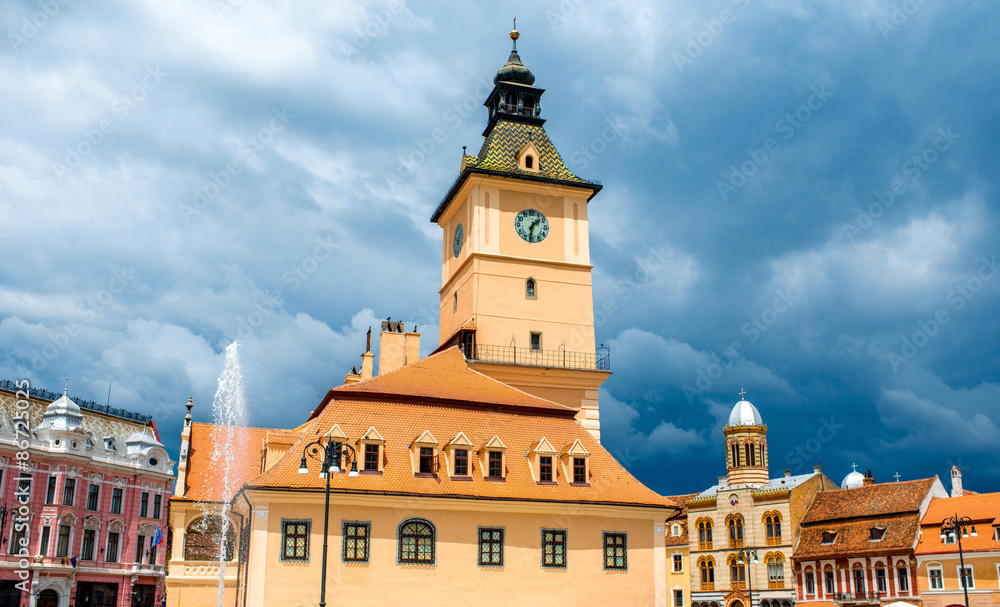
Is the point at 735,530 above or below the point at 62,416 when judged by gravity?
below

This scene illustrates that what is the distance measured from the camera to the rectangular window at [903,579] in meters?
65.6

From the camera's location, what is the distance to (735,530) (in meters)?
83.1

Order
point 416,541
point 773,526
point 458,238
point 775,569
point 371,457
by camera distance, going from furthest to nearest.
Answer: point 773,526 < point 775,569 < point 458,238 < point 371,457 < point 416,541

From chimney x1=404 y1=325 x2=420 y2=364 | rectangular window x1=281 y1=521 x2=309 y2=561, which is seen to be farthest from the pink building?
rectangular window x1=281 y1=521 x2=309 y2=561

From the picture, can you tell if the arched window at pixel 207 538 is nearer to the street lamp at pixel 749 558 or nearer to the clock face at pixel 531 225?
the clock face at pixel 531 225

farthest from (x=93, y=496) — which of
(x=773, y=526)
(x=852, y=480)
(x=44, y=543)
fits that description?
(x=852, y=480)

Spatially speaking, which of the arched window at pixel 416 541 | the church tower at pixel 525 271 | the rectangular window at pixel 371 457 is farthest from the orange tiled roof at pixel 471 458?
the church tower at pixel 525 271

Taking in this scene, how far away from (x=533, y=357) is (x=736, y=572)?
4830 centimetres

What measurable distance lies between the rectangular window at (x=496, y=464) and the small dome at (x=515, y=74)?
2612 centimetres

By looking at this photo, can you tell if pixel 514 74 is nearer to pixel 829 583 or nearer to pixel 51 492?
pixel 51 492

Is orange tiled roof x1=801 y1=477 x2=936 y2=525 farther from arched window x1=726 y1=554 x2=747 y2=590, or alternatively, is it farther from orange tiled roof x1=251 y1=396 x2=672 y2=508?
orange tiled roof x1=251 y1=396 x2=672 y2=508

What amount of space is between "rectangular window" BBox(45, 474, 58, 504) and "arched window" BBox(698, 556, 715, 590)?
2275 inches

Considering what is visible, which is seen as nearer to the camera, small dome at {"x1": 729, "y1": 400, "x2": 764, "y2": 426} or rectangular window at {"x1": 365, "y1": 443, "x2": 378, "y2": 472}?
rectangular window at {"x1": 365, "y1": 443, "x2": 378, "y2": 472}

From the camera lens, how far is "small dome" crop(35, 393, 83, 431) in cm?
5959
